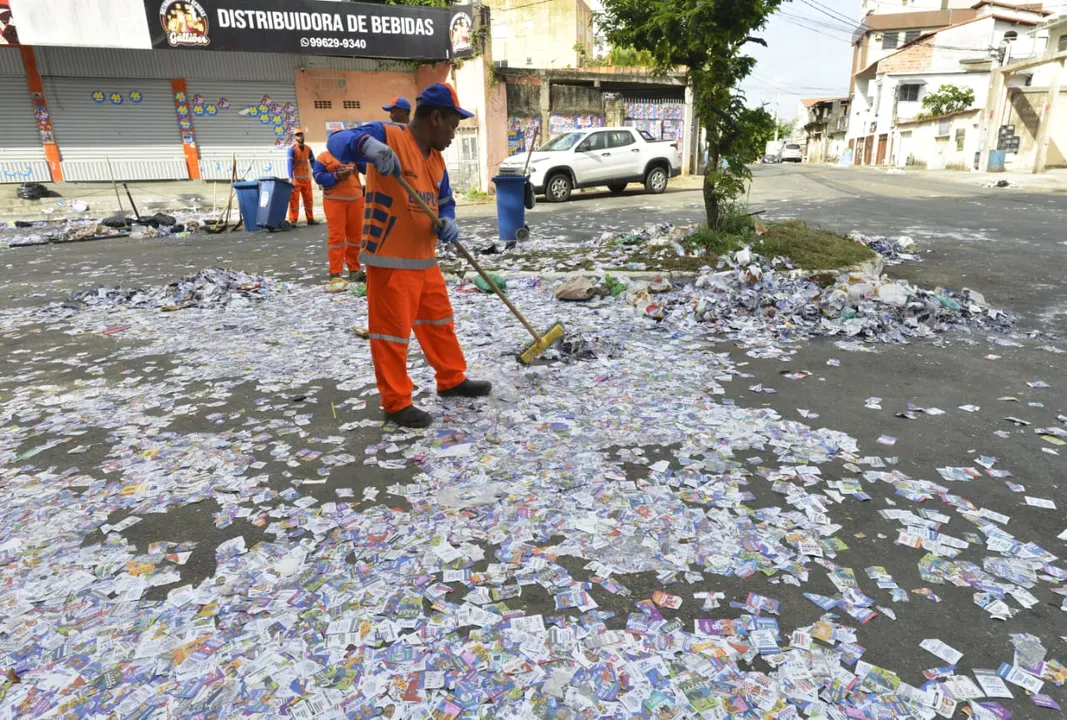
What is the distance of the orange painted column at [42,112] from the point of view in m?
16.4

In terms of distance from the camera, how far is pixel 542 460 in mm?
3293

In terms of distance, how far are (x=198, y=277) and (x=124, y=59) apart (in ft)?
45.6

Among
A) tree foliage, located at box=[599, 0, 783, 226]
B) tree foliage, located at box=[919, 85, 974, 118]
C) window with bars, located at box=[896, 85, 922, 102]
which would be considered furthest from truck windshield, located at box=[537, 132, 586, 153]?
window with bars, located at box=[896, 85, 922, 102]

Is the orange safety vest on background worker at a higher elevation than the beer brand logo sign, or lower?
lower

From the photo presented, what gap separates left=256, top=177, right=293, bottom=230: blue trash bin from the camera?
41.0ft

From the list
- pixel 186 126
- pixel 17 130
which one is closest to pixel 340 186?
pixel 186 126

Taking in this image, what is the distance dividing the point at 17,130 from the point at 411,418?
19.1m

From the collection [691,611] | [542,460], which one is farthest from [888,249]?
[691,611]

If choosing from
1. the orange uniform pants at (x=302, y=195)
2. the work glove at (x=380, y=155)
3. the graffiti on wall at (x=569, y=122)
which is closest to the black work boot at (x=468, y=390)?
the work glove at (x=380, y=155)

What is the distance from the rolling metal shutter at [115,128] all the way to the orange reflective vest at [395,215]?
58.8 ft

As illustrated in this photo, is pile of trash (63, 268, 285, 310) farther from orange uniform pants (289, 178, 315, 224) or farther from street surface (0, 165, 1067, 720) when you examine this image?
orange uniform pants (289, 178, 315, 224)

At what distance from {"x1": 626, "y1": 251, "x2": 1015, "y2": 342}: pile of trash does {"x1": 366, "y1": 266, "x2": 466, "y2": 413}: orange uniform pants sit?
2640mm

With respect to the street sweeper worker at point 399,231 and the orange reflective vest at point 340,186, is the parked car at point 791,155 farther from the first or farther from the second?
the street sweeper worker at point 399,231

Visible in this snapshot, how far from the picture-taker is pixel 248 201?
1295cm
